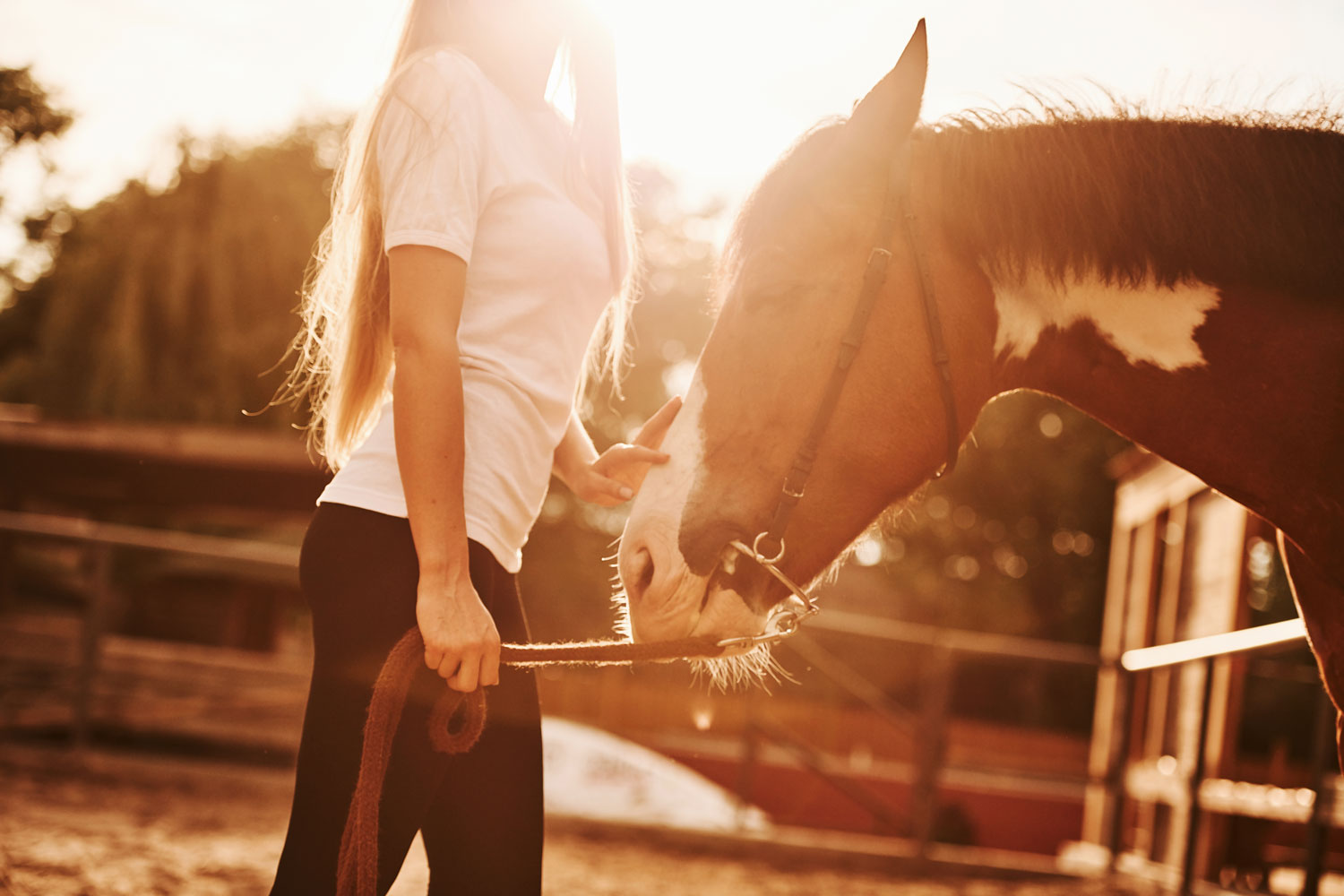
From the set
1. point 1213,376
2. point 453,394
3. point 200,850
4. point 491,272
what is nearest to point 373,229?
point 491,272

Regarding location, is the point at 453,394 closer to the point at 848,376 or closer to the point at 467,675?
the point at 467,675

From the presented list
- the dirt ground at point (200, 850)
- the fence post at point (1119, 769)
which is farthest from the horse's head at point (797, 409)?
the fence post at point (1119, 769)

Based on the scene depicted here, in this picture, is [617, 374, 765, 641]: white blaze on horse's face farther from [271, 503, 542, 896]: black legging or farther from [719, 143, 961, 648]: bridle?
[271, 503, 542, 896]: black legging

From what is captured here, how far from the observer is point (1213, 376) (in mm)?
1395

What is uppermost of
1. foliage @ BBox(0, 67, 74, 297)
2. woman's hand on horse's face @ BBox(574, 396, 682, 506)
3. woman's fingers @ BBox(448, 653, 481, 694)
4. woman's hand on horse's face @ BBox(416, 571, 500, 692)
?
foliage @ BBox(0, 67, 74, 297)

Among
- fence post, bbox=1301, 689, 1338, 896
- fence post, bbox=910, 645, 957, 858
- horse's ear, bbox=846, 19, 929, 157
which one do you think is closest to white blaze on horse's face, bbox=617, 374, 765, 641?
horse's ear, bbox=846, 19, 929, 157

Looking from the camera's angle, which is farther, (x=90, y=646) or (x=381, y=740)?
(x=90, y=646)

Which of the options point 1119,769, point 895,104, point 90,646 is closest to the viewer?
point 895,104

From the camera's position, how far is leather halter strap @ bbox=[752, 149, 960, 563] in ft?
4.54

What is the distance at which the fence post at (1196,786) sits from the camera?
4.13 m

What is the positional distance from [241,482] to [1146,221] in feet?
36.1

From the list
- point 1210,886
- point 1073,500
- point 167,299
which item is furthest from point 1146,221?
point 1073,500

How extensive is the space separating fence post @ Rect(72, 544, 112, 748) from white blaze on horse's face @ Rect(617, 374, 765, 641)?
18.0 feet

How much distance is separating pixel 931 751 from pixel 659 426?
465 cm
